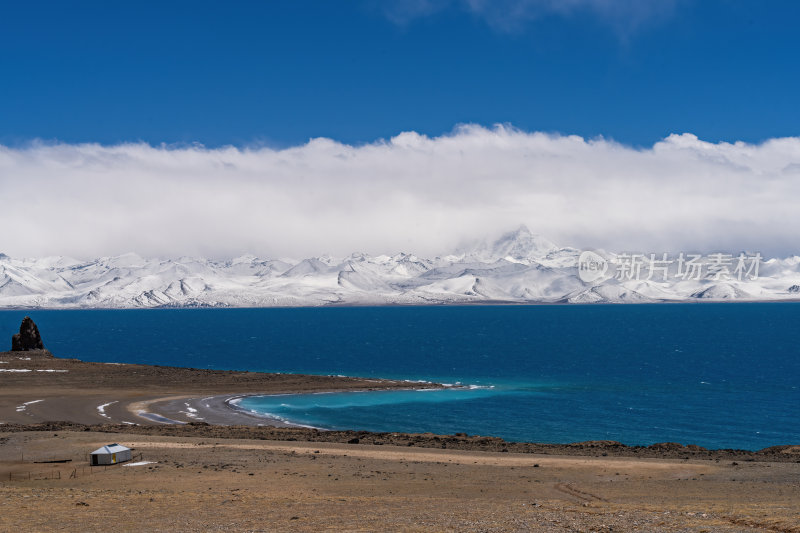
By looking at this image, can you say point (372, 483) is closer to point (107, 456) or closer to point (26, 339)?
point (107, 456)

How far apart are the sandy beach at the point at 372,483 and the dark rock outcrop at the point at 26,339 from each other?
68.2 m

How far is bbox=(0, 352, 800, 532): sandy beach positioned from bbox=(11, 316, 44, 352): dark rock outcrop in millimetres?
68209

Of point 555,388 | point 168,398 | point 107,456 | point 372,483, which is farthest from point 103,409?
point 555,388

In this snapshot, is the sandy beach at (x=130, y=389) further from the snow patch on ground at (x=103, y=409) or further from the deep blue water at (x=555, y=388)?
the deep blue water at (x=555, y=388)

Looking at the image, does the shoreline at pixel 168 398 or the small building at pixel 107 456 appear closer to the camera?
the small building at pixel 107 456

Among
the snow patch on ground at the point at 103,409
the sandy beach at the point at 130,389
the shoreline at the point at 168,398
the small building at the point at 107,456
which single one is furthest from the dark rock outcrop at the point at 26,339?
the small building at the point at 107,456

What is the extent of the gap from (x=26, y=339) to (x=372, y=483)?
99573 mm

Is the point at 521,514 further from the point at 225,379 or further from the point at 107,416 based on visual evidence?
the point at 225,379

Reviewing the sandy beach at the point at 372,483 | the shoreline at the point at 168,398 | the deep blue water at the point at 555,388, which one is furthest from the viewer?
the deep blue water at the point at 555,388

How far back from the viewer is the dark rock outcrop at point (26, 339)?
11381 centimetres

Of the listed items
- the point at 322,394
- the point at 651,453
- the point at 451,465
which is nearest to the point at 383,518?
the point at 451,465

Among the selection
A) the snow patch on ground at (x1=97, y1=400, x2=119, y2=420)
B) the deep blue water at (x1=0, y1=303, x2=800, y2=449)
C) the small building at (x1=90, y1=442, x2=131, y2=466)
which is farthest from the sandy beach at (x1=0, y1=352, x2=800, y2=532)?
the deep blue water at (x1=0, y1=303, x2=800, y2=449)

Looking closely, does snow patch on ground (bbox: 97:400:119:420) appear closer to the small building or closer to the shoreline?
the shoreline

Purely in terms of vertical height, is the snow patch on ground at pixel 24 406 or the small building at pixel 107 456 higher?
the small building at pixel 107 456
